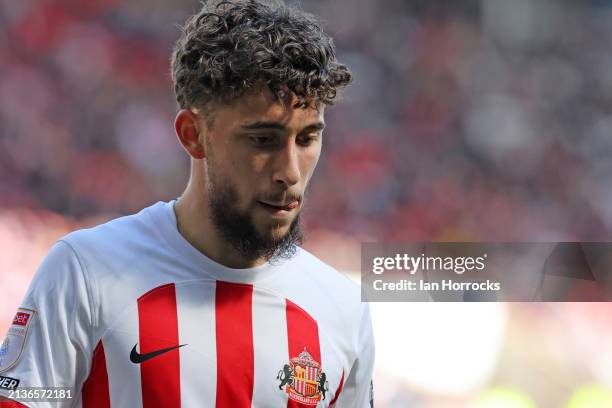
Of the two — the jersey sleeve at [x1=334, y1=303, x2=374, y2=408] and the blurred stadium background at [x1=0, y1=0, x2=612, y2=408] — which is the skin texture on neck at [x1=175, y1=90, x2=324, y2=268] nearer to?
the jersey sleeve at [x1=334, y1=303, x2=374, y2=408]

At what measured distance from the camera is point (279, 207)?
3.96 feet

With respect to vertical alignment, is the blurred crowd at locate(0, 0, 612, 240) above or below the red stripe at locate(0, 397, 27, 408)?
above

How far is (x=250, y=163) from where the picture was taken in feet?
3.88

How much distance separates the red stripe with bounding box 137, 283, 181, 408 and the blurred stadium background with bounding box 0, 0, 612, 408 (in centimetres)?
171

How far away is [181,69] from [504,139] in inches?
78.4

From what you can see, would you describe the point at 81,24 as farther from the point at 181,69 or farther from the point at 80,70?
the point at 181,69

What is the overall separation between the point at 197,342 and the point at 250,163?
0.34 metres

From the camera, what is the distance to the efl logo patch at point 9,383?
1.12 metres

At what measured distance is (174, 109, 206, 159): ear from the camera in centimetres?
126

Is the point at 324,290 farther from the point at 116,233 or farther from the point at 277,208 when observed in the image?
the point at 116,233

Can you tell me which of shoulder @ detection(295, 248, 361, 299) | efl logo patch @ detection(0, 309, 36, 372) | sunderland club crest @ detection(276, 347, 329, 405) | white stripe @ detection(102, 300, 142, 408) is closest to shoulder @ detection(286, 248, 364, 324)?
shoulder @ detection(295, 248, 361, 299)

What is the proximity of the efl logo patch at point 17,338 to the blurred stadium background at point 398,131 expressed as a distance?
177cm

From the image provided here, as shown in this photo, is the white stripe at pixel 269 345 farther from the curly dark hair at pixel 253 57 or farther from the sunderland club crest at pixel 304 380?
the curly dark hair at pixel 253 57

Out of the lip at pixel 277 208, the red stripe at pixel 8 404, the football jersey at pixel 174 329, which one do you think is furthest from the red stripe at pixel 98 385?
the lip at pixel 277 208
